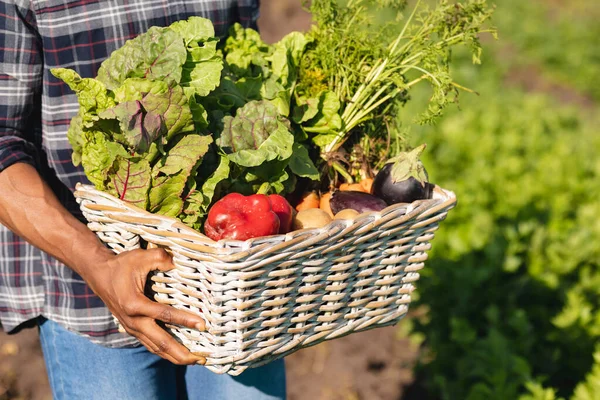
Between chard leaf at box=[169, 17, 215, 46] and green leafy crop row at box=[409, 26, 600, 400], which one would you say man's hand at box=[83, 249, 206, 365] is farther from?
green leafy crop row at box=[409, 26, 600, 400]

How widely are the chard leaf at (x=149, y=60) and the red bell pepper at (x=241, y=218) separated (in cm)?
34

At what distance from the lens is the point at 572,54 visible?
1061 centimetres

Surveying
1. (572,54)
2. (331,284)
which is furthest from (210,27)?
(572,54)

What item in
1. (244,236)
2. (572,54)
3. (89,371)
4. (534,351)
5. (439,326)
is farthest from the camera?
(572,54)

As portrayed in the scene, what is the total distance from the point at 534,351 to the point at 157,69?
296 cm

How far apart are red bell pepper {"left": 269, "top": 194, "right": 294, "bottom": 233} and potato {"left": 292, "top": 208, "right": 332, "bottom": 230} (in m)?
0.07

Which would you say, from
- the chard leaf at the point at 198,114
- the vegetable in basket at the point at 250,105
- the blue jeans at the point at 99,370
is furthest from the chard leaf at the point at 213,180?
the blue jeans at the point at 99,370

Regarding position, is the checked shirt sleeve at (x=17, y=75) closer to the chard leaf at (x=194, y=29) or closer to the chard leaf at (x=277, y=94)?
the chard leaf at (x=194, y=29)

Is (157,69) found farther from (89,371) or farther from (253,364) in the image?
(89,371)

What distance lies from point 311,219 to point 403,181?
0.30 m

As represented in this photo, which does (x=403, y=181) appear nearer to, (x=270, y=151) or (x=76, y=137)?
(x=270, y=151)

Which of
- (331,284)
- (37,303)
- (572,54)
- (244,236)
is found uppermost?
(244,236)

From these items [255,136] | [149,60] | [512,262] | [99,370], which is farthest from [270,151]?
[512,262]

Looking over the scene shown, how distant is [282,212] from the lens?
70.1 inches
